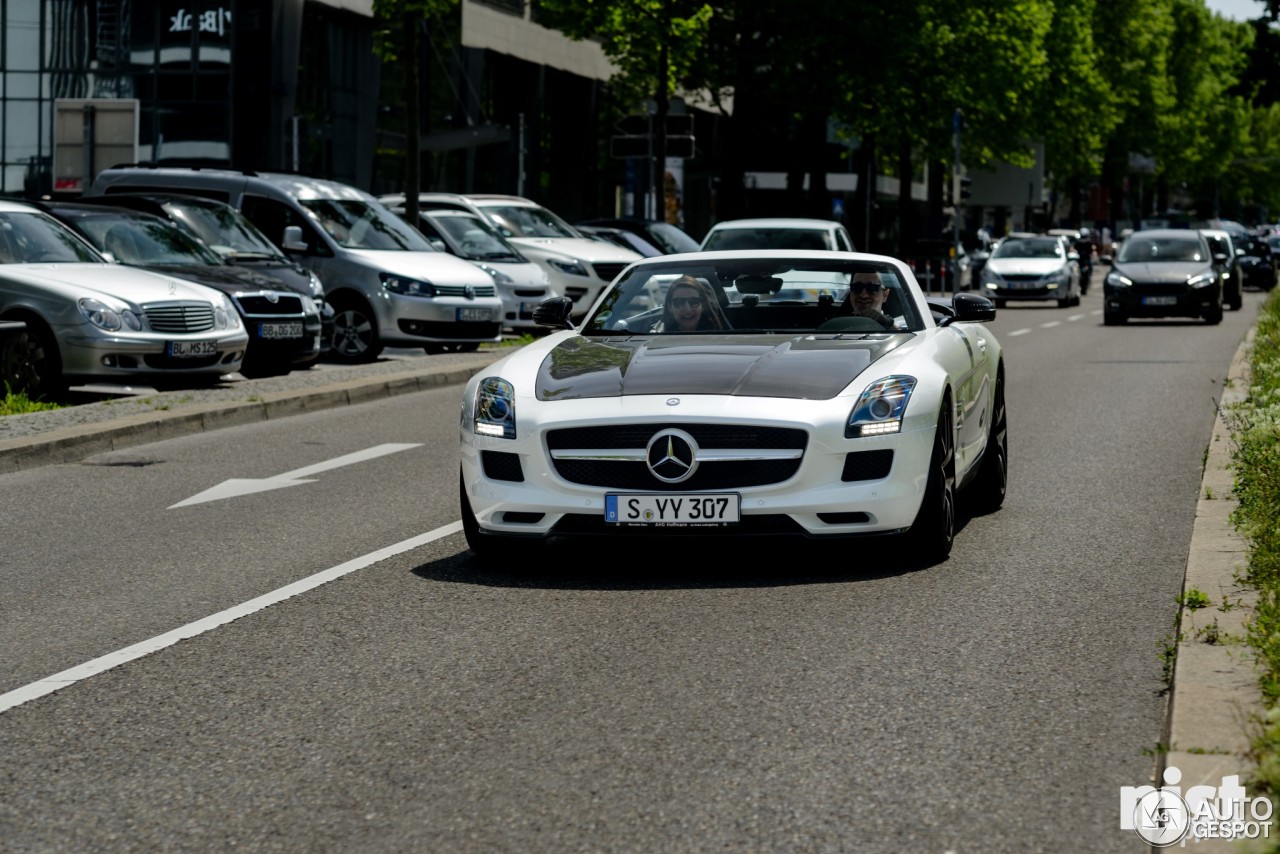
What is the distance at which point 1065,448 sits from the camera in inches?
550

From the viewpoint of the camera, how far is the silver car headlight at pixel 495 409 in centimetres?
846

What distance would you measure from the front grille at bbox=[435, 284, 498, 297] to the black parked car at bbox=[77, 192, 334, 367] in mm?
1381

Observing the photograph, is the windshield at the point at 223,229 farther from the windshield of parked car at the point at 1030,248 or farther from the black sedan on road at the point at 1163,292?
the windshield of parked car at the point at 1030,248

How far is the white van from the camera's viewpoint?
→ 893 inches

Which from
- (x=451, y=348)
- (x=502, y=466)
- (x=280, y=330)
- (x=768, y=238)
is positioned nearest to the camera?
(x=502, y=466)

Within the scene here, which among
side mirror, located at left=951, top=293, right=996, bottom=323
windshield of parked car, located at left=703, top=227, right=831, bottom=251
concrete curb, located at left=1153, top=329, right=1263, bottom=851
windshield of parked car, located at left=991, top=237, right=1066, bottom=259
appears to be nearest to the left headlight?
windshield of parked car, located at left=703, top=227, right=831, bottom=251

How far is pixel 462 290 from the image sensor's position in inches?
907

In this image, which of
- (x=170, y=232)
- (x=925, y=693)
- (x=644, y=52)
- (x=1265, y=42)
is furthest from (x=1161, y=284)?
(x=1265, y=42)

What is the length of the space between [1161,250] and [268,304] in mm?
20843

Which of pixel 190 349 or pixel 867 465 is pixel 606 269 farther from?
pixel 867 465

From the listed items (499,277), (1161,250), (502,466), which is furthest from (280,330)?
(1161,250)

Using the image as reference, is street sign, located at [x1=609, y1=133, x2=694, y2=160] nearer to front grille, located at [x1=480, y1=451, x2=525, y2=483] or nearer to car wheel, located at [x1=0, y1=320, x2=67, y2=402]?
car wheel, located at [x1=0, y1=320, x2=67, y2=402]

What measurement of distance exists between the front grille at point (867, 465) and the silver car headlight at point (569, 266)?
2112 cm

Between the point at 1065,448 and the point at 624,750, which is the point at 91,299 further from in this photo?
the point at 624,750
